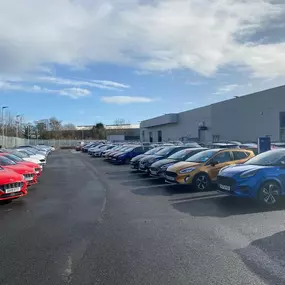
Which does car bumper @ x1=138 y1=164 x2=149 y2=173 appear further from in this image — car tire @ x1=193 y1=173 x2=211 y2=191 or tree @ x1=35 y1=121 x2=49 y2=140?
tree @ x1=35 y1=121 x2=49 y2=140

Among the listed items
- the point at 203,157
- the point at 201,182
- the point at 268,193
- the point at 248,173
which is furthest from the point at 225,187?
the point at 203,157

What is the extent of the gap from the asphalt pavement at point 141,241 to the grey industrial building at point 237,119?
28.1 metres

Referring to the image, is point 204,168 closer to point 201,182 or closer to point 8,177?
point 201,182

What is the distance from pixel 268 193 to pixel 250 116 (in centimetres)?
3279

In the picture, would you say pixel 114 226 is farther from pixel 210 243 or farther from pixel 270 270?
pixel 270 270

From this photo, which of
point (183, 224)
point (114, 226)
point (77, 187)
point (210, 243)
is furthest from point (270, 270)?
point (77, 187)

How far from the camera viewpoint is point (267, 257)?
5.01 metres

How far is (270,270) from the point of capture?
451 centimetres

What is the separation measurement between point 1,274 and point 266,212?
6161 mm

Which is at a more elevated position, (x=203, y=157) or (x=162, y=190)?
(x=203, y=157)

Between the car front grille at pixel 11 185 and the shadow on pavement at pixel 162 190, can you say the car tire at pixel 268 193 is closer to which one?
the shadow on pavement at pixel 162 190

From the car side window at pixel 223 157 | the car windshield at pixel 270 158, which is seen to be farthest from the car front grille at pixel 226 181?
the car side window at pixel 223 157

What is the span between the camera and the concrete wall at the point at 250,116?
3550 centimetres

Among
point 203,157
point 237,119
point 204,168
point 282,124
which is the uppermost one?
point 237,119
